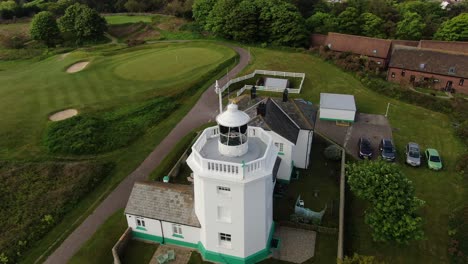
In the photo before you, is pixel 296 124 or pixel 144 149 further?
pixel 144 149

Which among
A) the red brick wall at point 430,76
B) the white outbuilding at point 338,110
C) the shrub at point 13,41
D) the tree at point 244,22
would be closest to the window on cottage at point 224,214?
the white outbuilding at point 338,110

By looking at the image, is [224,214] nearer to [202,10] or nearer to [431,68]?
[431,68]

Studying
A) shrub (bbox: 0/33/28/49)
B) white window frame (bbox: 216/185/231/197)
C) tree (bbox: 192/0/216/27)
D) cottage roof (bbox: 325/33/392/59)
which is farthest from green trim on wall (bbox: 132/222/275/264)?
shrub (bbox: 0/33/28/49)

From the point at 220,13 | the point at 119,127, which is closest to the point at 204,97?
the point at 119,127

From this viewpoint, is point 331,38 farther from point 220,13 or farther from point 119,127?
point 119,127

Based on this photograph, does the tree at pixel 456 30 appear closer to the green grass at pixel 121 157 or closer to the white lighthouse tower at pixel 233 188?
the green grass at pixel 121 157

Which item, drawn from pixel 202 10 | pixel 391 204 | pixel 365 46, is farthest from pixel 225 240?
pixel 202 10
